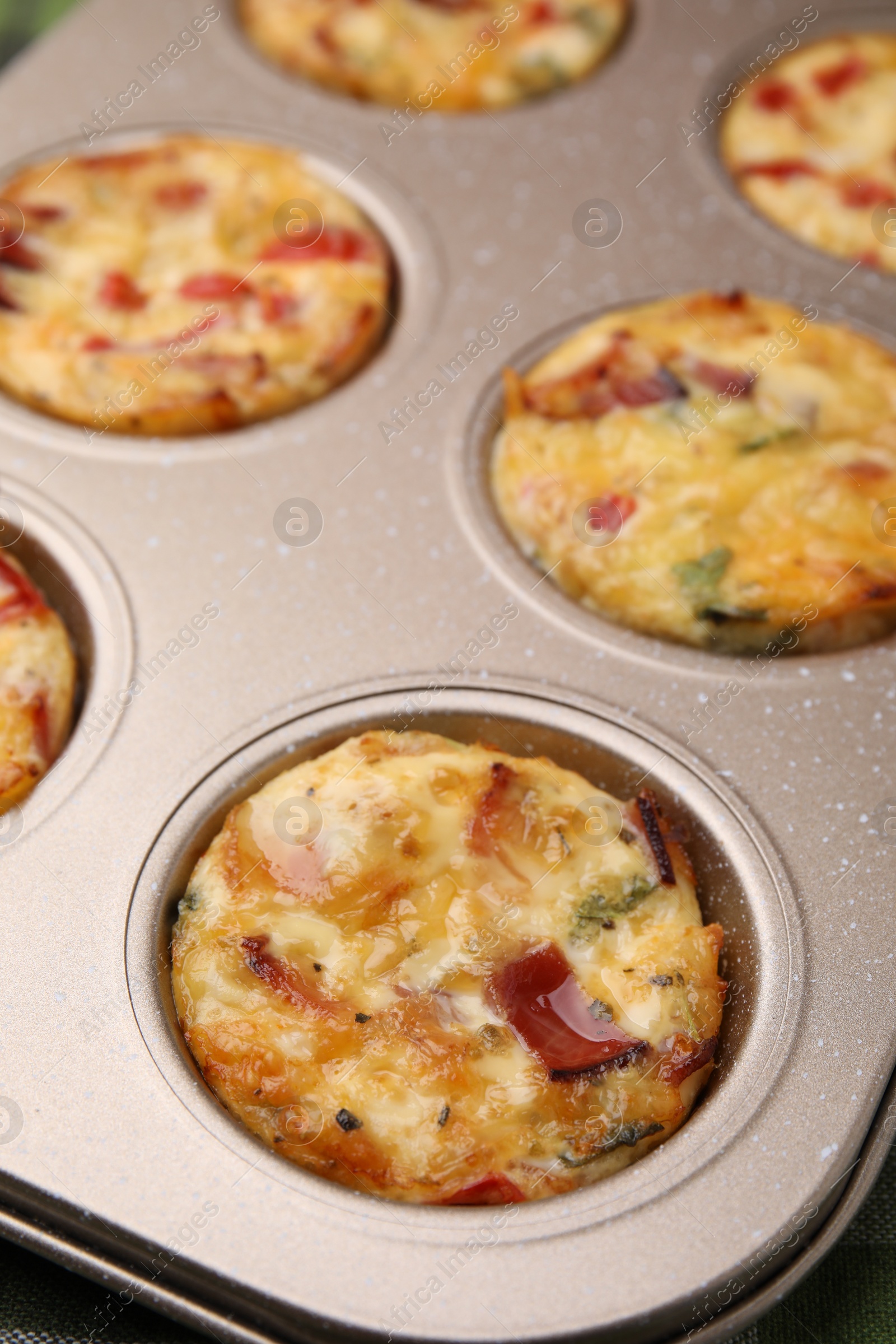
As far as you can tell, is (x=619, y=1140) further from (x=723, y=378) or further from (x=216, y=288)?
(x=216, y=288)

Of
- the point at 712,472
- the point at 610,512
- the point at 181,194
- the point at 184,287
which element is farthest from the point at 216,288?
the point at 712,472

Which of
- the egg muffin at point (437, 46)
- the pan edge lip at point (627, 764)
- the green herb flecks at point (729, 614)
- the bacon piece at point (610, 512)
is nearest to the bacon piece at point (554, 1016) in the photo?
the pan edge lip at point (627, 764)

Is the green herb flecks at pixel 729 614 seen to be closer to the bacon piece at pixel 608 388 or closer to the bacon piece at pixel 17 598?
the bacon piece at pixel 608 388

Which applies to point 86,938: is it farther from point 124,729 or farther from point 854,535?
point 854,535

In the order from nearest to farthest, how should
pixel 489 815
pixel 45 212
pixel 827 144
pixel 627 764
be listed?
pixel 489 815 → pixel 627 764 → pixel 45 212 → pixel 827 144

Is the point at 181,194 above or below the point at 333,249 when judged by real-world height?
above

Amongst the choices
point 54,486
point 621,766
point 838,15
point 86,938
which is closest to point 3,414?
point 54,486
